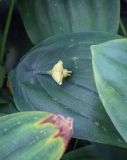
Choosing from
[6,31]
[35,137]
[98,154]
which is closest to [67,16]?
[6,31]

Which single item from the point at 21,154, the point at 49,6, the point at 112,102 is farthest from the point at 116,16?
the point at 21,154

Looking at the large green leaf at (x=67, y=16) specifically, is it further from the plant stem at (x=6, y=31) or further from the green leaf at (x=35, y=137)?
the green leaf at (x=35, y=137)

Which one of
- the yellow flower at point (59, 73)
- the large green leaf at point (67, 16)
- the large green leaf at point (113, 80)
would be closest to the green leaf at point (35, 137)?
the large green leaf at point (113, 80)

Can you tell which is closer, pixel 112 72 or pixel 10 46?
pixel 112 72

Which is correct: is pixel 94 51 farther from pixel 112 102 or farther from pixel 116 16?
pixel 116 16

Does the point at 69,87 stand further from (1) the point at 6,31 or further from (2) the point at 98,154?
(1) the point at 6,31

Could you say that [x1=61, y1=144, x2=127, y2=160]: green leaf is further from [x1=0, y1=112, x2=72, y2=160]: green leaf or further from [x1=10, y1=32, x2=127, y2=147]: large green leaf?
[x1=0, y1=112, x2=72, y2=160]: green leaf

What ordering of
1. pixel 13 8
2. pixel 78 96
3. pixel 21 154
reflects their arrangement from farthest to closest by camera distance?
1. pixel 13 8
2. pixel 78 96
3. pixel 21 154

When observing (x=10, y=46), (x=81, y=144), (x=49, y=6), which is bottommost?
(x=81, y=144)
